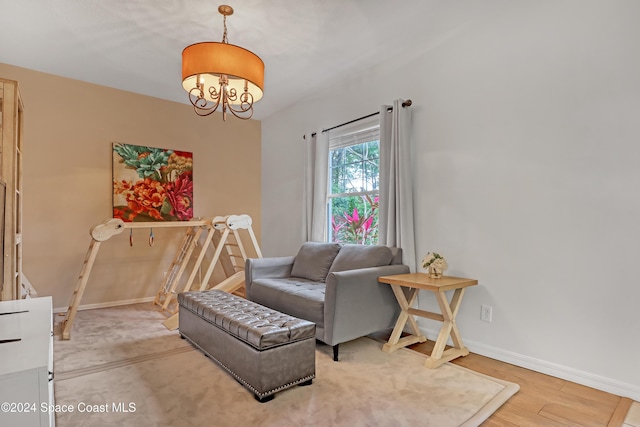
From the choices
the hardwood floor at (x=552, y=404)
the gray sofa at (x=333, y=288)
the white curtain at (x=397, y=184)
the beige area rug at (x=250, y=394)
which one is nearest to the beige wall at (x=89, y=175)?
the beige area rug at (x=250, y=394)

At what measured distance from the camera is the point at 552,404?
6.61ft

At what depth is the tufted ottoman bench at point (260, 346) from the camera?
6.54 ft

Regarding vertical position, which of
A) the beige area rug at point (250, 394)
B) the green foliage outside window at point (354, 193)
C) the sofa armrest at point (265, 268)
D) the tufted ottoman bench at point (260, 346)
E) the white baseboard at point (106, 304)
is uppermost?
the green foliage outside window at point (354, 193)

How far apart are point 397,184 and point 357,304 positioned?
3.88ft

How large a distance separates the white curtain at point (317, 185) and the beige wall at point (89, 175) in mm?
1488

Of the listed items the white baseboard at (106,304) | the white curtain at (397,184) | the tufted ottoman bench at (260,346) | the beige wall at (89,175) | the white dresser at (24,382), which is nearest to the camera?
the white dresser at (24,382)

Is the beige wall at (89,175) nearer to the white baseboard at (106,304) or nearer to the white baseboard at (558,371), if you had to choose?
the white baseboard at (106,304)

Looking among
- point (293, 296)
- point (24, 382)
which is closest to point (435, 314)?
point (293, 296)

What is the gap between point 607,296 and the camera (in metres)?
2.19

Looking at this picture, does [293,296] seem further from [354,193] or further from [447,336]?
[354,193]

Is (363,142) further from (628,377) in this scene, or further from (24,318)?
(24,318)

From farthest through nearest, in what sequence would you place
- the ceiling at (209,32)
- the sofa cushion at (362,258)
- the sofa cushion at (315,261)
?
1. the sofa cushion at (315,261)
2. the sofa cushion at (362,258)
3. the ceiling at (209,32)

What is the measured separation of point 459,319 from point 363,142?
203 cm

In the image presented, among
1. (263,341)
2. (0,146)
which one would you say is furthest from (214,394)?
(0,146)
